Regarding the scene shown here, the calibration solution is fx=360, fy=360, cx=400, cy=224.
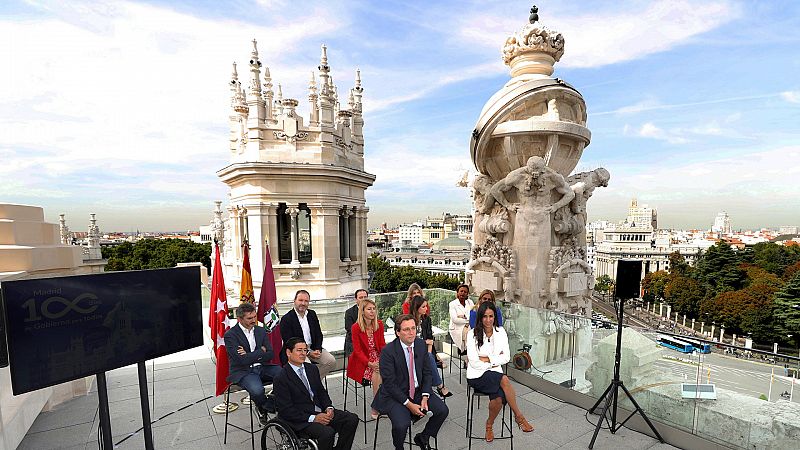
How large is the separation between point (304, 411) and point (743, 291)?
5837 cm

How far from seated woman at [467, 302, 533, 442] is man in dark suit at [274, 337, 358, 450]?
5.44 feet

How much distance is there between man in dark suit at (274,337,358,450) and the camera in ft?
12.4

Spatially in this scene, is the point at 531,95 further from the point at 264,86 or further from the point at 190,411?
the point at 264,86

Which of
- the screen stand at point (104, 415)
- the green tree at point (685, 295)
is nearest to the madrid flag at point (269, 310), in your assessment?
the screen stand at point (104, 415)

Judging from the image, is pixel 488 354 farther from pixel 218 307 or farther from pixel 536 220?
pixel 218 307

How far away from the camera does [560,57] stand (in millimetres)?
8664

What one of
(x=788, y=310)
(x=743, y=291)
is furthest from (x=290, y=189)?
(x=743, y=291)

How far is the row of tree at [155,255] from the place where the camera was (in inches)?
1853

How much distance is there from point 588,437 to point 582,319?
5.40 ft

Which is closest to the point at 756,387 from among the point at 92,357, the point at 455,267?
the point at 92,357

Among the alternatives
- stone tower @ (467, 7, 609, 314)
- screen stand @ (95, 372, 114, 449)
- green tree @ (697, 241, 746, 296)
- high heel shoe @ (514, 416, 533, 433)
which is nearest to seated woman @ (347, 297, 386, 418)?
high heel shoe @ (514, 416, 533, 433)

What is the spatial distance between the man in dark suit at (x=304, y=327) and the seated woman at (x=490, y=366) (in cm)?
232

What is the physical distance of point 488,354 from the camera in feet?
15.4

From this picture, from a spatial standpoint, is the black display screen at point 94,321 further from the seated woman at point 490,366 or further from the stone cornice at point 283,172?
the stone cornice at point 283,172
